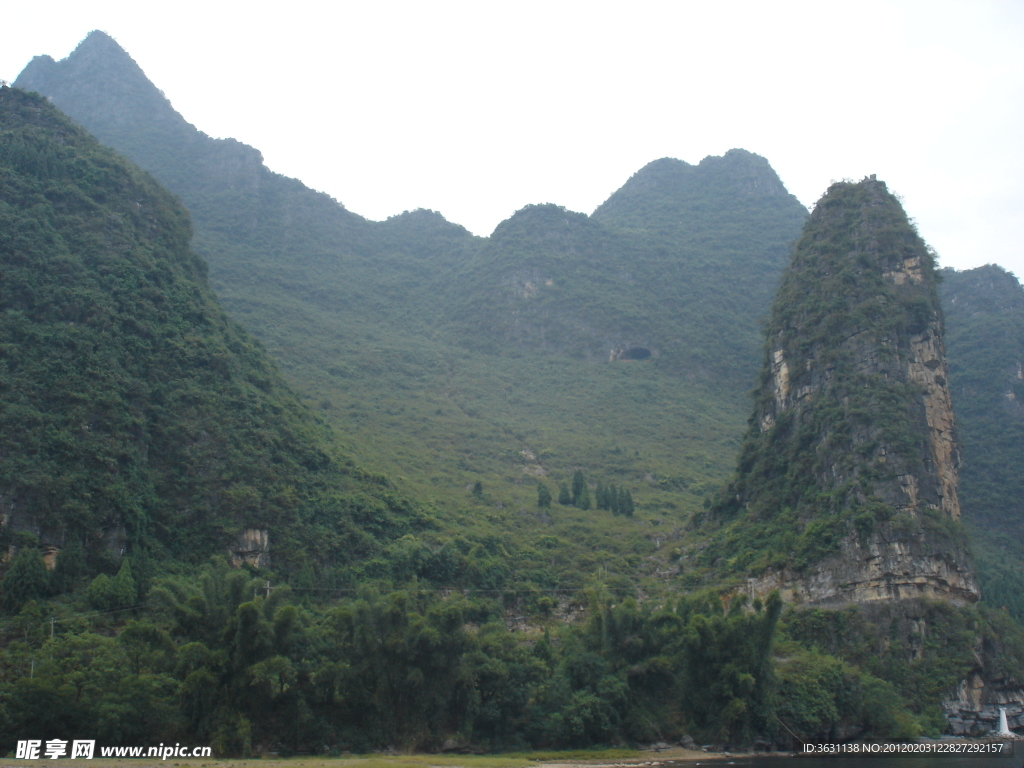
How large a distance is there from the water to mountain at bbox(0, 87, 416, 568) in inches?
1050

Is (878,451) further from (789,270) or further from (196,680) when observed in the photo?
(196,680)

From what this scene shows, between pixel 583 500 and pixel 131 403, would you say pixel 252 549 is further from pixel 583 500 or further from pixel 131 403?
pixel 583 500

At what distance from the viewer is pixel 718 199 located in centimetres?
17162

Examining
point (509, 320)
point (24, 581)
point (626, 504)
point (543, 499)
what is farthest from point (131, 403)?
point (509, 320)

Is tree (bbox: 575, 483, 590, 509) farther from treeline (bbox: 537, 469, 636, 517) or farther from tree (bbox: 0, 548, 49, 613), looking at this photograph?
tree (bbox: 0, 548, 49, 613)

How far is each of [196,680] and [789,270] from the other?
58.6 m

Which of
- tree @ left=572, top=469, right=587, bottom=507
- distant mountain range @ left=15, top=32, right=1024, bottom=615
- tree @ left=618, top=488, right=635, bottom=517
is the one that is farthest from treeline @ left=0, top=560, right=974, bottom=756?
tree @ left=572, top=469, right=587, bottom=507

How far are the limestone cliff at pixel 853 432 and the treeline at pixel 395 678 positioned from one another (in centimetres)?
890

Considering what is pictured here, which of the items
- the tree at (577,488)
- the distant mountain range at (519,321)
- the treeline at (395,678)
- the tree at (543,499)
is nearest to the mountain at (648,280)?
the distant mountain range at (519,321)

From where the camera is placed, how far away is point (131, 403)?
56.0 m

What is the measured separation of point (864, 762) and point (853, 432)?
1056 inches

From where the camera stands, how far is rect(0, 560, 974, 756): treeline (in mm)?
35344

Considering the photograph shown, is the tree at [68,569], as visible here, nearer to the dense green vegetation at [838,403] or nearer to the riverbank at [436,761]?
the riverbank at [436,761]

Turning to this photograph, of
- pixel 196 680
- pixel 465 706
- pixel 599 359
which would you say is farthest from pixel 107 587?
pixel 599 359
